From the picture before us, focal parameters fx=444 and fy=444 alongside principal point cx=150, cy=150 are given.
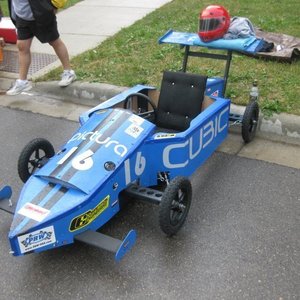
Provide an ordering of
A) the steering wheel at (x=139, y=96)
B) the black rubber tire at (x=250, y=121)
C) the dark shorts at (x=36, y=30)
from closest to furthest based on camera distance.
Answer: the steering wheel at (x=139, y=96) < the black rubber tire at (x=250, y=121) < the dark shorts at (x=36, y=30)

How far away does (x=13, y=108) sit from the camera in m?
5.38

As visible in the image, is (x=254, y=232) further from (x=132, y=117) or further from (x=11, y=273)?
(x=11, y=273)

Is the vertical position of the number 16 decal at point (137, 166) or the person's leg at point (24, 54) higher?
the number 16 decal at point (137, 166)

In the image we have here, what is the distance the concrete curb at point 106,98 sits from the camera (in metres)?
4.36

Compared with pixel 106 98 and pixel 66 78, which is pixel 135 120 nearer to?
pixel 106 98

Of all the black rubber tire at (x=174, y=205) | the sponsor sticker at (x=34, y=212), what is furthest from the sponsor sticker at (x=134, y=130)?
the sponsor sticker at (x=34, y=212)

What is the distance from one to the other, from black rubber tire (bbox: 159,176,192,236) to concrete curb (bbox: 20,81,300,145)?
5.60 ft

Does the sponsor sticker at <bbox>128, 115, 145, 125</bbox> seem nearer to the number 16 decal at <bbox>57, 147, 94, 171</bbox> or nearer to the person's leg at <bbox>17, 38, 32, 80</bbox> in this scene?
the number 16 decal at <bbox>57, 147, 94, 171</bbox>

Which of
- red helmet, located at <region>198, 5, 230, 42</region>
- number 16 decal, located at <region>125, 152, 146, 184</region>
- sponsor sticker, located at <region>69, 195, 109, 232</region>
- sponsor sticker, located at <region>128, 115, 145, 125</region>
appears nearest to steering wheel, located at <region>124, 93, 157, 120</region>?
sponsor sticker, located at <region>128, 115, 145, 125</region>

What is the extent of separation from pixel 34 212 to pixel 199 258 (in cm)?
109

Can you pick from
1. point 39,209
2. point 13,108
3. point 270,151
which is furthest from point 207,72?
point 39,209

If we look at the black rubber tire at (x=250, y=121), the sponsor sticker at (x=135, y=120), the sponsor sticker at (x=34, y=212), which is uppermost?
the sponsor sticker at (x=135, y=120)

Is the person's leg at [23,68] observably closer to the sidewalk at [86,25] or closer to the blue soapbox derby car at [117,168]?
the sidewalk at [86,25]

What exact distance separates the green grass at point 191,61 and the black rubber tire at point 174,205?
193 cm
